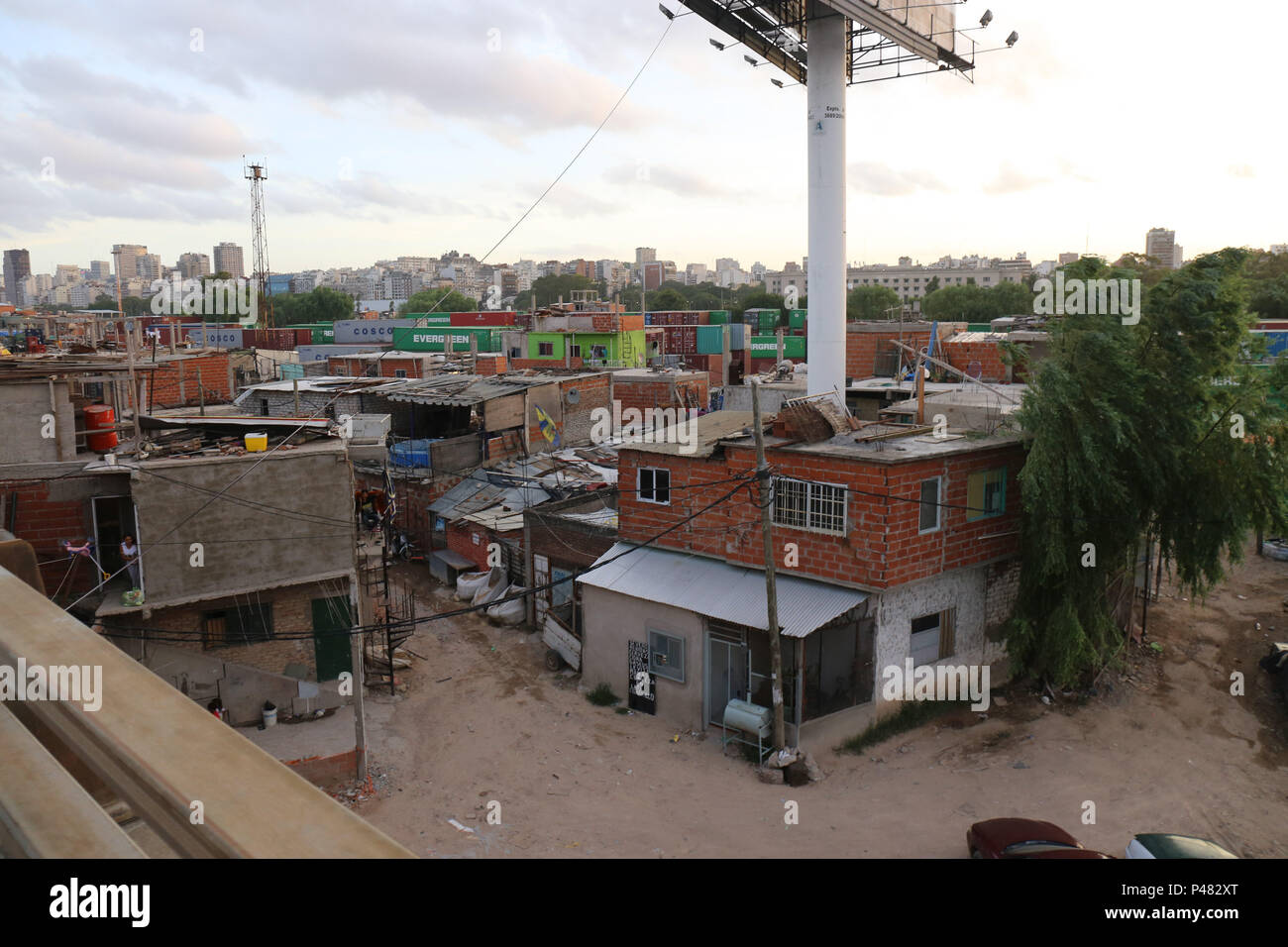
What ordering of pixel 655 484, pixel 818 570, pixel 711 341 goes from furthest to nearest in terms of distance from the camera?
pixel 711 341 < pixel 655 484 < pixel 818 570

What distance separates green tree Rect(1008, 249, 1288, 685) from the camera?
14875 mm

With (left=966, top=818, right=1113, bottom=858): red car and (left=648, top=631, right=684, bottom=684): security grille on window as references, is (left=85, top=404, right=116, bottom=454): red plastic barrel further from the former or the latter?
(left=966, top=818, right=1113, bottom=858): red car

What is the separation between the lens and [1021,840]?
36.1 feet

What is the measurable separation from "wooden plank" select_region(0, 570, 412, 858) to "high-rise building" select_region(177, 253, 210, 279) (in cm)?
16925

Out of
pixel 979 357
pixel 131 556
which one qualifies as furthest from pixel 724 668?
pixel 979 357

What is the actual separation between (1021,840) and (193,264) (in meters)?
174

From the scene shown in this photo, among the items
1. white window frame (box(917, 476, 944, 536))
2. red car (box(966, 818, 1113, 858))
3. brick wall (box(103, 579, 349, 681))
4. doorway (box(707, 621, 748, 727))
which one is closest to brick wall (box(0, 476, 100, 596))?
brick wall (box(103, 579, 349, 681))

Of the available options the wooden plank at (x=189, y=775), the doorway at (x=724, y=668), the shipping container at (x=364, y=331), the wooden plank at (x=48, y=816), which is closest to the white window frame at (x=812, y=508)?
the doorway at (x=724, y=668)

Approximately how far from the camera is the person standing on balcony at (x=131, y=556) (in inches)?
516

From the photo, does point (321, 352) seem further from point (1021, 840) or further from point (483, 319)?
point (1021, 840)

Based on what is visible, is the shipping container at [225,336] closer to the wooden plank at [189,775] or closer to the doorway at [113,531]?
the doorway at [113,531]

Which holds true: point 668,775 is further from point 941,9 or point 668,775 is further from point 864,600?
point 941,9

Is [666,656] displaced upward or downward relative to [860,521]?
downward
